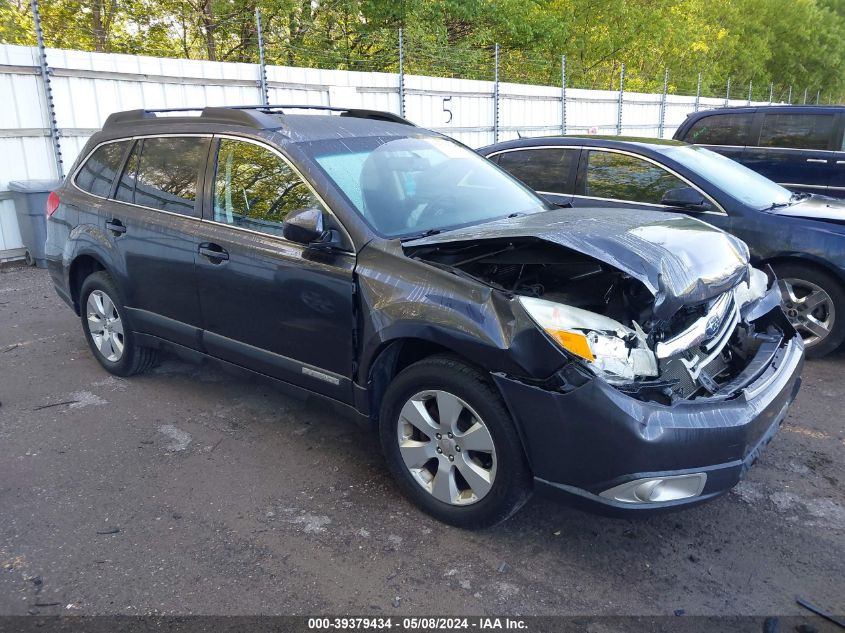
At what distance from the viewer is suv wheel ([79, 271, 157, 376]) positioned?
476 cm

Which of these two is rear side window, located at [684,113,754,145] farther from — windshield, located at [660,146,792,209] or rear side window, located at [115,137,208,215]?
rear side window, located at [115,137,208,215]

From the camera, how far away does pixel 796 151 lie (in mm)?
7977

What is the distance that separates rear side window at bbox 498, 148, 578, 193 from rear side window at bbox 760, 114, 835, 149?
11.9 ft

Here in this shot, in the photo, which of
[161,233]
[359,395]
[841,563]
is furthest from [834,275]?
[161,233]

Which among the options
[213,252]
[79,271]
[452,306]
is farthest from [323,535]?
[79,271]

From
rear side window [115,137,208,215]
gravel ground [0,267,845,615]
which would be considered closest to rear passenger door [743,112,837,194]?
gravel ground [0,267,845,615]

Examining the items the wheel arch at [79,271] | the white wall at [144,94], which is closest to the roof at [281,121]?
the wheel arch at [79,271]

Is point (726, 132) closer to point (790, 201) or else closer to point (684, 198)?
point (790, 201)

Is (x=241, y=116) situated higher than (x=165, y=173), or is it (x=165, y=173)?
(x=241, y=116)

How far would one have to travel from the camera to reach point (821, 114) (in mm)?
8250

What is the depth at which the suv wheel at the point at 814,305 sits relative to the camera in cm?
512

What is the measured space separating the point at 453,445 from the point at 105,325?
3.09 m

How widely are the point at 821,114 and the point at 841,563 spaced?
699 centimetres

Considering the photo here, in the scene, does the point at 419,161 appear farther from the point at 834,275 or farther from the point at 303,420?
the point at 834,275
